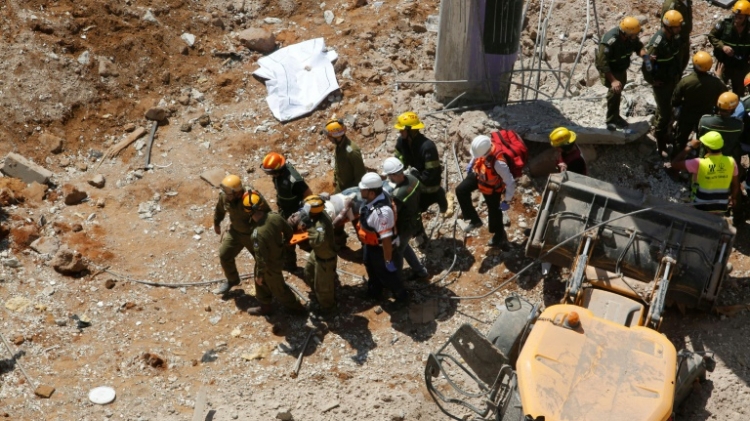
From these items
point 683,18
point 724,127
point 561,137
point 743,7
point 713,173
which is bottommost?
point 713,173

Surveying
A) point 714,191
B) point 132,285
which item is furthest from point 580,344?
point 132,285

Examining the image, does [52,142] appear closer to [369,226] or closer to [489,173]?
[369,226]

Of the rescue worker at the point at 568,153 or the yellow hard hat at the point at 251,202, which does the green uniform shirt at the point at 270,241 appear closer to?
the yellow hard hat at the point at 251,202

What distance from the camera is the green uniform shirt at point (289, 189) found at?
8406mm

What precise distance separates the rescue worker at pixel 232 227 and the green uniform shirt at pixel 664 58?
193 inches

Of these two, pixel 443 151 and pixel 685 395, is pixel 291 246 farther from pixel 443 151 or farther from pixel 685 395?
pixel 685 395

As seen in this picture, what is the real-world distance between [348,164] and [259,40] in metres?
4.25

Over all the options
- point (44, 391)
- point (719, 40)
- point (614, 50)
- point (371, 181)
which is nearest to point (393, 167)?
point (371, 181)

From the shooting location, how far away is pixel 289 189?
843cm

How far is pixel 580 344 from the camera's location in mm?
5719

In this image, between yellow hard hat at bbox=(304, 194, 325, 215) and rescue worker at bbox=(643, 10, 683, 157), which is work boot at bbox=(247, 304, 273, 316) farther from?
rescue worker at bbox=(643, 10, 683, 157)

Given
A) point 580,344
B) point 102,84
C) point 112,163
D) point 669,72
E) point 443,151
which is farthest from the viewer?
point 102,84

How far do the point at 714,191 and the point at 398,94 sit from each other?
4.65 meters

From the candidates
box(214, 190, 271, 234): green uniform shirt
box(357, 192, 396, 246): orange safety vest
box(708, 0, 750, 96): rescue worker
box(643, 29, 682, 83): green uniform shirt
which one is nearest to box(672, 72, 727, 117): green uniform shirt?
box(643, 29, 682, 83): green uniform shirt
